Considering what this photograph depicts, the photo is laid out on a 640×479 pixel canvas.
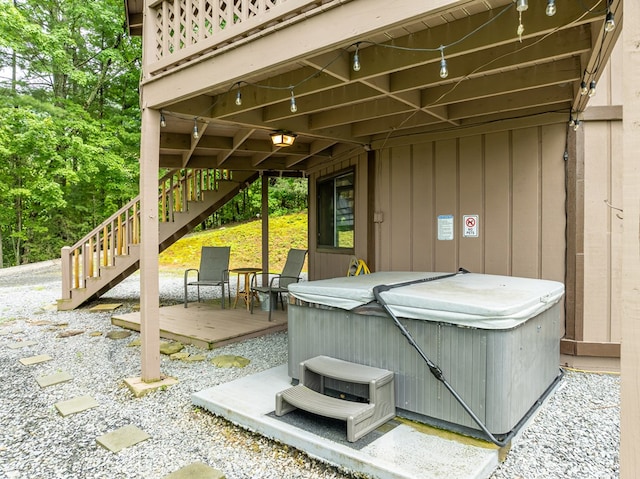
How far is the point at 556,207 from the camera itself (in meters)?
3.79

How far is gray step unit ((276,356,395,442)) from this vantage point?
7.52 feet

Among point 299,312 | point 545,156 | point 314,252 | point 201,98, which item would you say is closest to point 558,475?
point 299,312

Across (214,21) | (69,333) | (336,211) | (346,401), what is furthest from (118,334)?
(214,21)

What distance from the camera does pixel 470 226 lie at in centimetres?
423

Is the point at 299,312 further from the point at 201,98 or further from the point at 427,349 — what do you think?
the point at 201,98

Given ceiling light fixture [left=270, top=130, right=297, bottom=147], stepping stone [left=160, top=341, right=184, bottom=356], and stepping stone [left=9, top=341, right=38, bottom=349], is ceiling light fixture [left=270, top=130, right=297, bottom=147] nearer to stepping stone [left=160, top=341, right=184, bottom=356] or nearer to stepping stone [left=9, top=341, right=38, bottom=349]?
stepping stone [left=160, top=341, right=184, bottom=356]

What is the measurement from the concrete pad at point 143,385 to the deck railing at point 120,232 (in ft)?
11.6

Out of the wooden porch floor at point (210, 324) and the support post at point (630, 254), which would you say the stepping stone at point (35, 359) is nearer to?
the wooden porch floor at point (210, 324)

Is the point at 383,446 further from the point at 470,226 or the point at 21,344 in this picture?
the point at 21,344

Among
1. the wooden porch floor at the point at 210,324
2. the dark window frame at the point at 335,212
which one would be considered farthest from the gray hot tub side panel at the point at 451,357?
the dark window frame at the point at 335,212

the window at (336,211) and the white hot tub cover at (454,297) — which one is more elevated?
the window at (336,211)

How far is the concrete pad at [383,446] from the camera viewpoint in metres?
2.04

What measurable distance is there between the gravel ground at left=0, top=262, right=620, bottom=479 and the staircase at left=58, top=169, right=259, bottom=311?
2240mm

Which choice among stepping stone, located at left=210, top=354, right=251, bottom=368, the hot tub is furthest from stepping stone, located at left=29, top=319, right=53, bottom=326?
the hot tub
